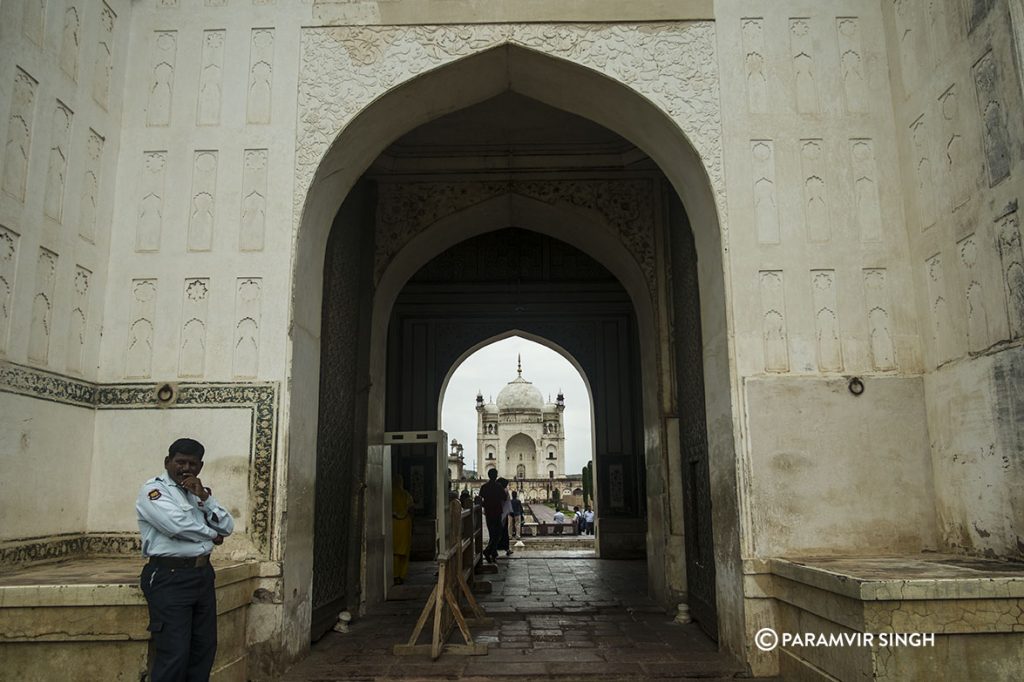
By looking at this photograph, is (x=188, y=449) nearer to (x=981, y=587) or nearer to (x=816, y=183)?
(x=981, y=587)

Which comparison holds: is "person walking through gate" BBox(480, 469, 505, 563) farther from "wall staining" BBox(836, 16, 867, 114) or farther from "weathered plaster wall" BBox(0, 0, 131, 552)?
"wall staining" BBox(836, 16, 867, 114)

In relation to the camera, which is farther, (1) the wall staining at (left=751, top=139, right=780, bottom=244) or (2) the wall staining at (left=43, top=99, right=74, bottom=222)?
(1) the wall staining at (left=751, top=139, right=780, bottom=244)

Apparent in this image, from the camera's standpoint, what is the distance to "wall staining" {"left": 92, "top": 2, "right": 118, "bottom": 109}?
4.62 m

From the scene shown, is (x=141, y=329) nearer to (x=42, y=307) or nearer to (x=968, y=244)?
(x=42, y=307)

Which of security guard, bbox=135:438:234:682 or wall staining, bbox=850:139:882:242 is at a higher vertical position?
wall staining, bbox=850:139:882:242

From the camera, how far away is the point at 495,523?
10.2 meters

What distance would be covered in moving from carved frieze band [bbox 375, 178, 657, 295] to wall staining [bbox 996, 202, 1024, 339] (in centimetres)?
336

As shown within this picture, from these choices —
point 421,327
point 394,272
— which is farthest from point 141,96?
point 421,327

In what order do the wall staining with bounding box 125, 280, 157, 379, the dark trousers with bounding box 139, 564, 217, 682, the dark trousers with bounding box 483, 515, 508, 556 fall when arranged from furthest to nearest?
the dark trousers with bounding box 483, 515, 508, 556
the wall staining with bounding box 125, 280, 157, 379
the dark trousers with bounding box 139, 564, 217, 682

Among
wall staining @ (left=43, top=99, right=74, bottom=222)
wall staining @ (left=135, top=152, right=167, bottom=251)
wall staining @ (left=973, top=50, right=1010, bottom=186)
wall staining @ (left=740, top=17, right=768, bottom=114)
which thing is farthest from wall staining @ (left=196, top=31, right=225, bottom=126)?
wall staining @ (left=973, top=50, right=1010, bottom=186)

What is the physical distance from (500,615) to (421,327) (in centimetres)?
605

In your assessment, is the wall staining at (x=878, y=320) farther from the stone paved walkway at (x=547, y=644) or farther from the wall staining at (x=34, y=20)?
the wall staining at (x=34, y=20)

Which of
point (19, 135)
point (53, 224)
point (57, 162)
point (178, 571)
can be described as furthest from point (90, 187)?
point (178, 571)

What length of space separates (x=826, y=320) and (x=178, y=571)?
362 cm
